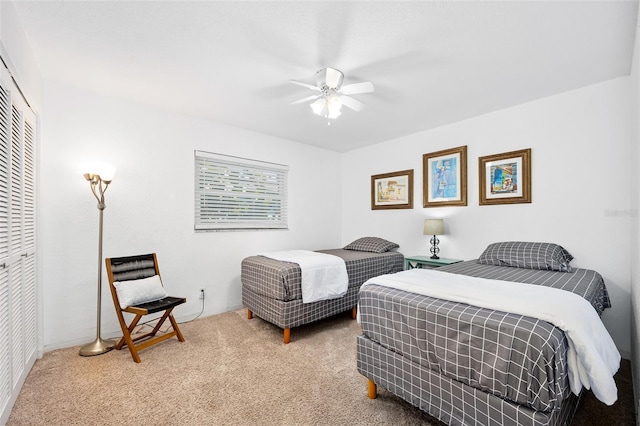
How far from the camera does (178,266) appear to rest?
10.9 feet

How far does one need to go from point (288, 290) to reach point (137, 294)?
52.4 inches

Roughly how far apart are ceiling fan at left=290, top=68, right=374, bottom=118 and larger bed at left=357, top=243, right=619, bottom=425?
1.55m

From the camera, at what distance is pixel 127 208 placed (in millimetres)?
3000

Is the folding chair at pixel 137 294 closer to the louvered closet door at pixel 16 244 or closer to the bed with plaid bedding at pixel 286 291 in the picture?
the louvered closet door at pixel 16 244

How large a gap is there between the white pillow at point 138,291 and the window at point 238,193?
0.95 m

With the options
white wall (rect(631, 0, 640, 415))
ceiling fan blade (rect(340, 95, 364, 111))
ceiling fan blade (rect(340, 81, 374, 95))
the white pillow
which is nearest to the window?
the white pillow

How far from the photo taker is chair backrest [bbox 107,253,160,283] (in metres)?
2.59

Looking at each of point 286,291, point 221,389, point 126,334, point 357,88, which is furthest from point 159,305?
point 357,88

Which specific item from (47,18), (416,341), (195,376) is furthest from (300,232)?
(47,18)

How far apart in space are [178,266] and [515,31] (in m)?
3.75

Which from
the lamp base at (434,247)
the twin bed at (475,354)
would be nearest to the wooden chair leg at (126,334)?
the twin bed at (475,354)

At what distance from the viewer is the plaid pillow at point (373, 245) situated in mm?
4082

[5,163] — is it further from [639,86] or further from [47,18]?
[639,86]

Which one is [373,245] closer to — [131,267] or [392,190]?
[392,190]
